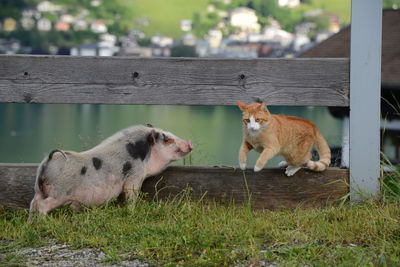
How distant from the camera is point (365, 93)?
4.58 metres

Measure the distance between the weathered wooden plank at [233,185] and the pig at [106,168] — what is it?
0.59ft

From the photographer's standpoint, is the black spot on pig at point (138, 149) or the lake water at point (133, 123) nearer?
the black spot on pig at point (138, 149)

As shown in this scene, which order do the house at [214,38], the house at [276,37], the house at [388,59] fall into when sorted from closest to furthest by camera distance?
the house at [388,59]
the house at [276,37]
the house at [214,38]

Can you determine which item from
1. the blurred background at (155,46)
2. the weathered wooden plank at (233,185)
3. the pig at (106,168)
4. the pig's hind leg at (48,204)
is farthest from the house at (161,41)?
the pig's hind leg at (48,204)

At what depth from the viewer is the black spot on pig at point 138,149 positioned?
439 centimetres

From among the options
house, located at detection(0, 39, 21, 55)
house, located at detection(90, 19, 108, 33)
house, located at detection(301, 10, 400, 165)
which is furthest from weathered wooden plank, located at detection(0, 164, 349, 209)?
house, located at detection(90, 19, 108, 33)

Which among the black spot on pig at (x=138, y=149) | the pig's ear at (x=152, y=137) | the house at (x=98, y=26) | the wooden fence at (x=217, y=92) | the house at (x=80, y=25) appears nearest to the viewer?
the black spot on pig at (x=138, y=149)

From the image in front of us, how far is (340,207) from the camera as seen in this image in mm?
4324

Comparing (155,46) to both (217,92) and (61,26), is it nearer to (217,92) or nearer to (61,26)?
(61,26)

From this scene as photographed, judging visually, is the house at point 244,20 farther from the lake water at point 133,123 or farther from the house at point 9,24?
the house at point 9,24

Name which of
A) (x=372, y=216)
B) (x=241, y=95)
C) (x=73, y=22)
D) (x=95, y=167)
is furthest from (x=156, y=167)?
(x=73, y=22)

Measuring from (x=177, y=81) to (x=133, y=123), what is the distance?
6253mm

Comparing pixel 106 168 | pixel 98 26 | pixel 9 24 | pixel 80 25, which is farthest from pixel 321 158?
pixel 9 24

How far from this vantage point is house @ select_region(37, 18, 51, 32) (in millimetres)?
41344
